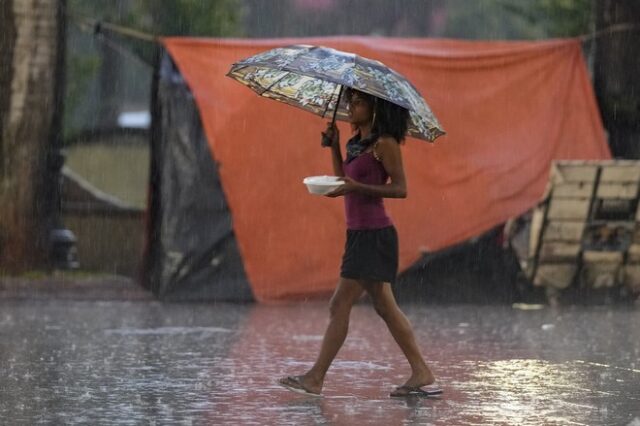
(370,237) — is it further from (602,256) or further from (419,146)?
(602,256)

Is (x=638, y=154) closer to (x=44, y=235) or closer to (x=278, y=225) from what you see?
(x=278, y=225)

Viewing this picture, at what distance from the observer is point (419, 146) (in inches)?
596

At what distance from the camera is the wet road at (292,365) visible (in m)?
8.10

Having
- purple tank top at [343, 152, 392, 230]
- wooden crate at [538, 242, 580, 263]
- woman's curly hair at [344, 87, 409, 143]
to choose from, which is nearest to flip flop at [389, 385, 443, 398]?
purple tank top at [343, 152, 392, 230]

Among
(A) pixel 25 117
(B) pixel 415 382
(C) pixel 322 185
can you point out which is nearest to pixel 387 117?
(C) pixel 322 185

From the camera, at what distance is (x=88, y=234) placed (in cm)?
2038

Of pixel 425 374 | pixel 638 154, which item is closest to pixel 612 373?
pixel 425 374

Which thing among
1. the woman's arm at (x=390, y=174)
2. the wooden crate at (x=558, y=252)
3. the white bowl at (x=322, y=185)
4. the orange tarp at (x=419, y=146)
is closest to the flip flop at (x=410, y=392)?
the woman's arm at (x=390, y=174)

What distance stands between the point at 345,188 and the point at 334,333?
0.81 meters

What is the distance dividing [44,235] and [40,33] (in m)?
2.04

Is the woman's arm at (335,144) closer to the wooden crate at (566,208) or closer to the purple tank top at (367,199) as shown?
the purple tank top at (367,199)

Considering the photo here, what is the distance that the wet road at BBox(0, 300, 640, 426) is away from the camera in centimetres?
810

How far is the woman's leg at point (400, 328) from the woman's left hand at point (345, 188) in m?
0.58

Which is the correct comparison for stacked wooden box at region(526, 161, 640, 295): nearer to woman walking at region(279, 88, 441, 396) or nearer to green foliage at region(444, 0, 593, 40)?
woman walking at region(279, 88, 441, 396)
